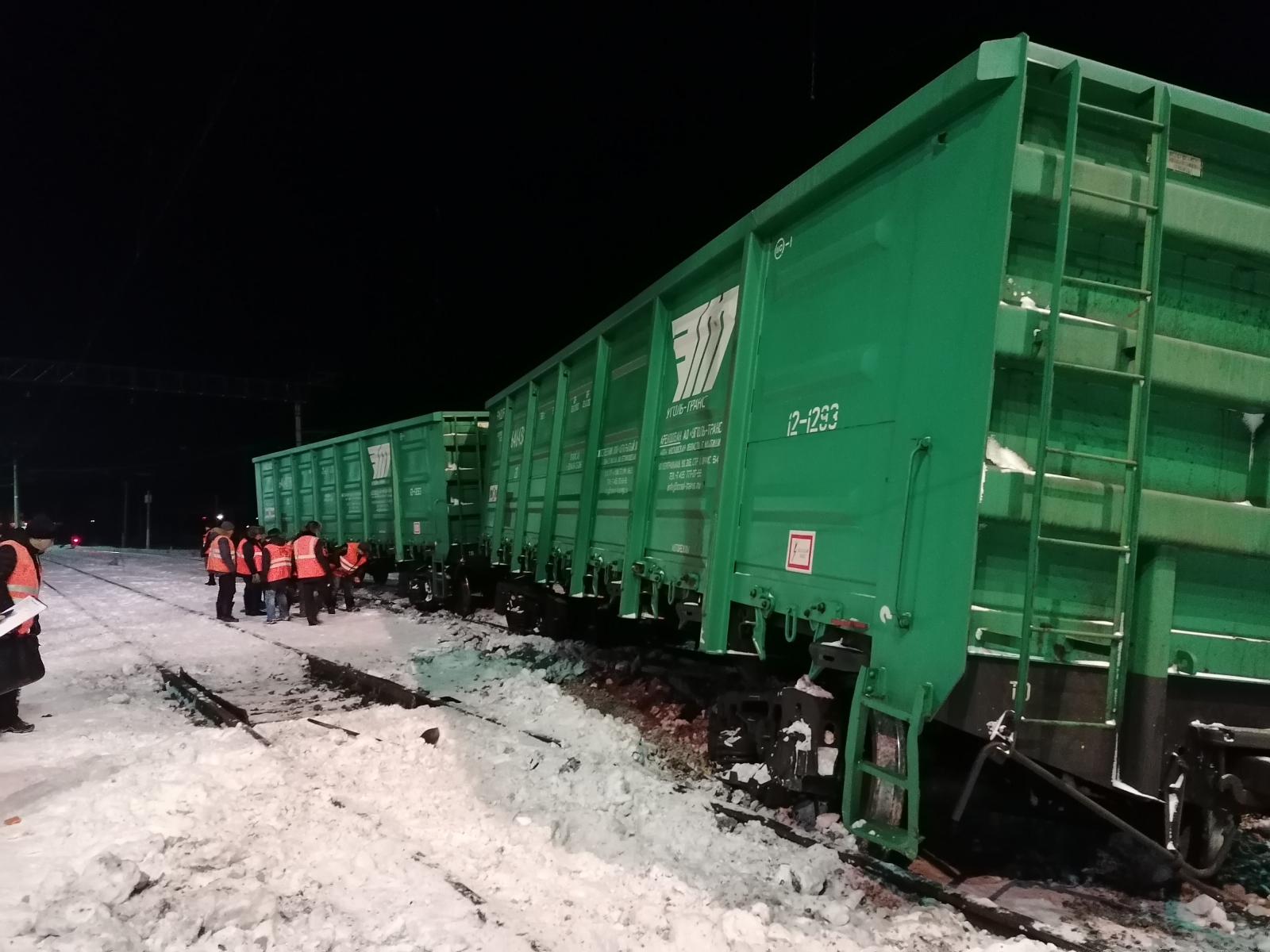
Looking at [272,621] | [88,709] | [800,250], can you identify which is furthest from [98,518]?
[800,250]

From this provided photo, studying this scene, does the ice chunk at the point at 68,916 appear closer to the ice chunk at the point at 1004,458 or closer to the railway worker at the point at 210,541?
the ice chunk at the point at 1004,458

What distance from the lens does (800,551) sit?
4.03 metres

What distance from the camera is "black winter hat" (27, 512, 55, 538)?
6.41m

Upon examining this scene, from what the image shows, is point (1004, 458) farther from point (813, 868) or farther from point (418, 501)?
point (418, 501)

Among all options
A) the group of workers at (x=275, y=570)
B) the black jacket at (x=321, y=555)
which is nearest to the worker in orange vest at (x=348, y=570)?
the group of workers at (x=275, y=570)

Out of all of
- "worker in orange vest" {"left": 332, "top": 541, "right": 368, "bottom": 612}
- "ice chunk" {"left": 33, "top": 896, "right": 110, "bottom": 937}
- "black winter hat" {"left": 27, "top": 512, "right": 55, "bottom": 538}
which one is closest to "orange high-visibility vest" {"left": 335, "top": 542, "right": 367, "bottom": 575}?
"worker in orange vest" {"left": 332, "top": 541, "right": 368, "bottom": 612}

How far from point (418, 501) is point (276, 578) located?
8.07 feet

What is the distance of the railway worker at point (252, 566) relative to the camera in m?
13.0

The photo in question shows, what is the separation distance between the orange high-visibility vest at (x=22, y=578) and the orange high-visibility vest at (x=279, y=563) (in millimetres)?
6334

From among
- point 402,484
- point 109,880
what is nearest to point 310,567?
point 402,484

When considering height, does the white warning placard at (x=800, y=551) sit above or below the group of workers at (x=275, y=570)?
above

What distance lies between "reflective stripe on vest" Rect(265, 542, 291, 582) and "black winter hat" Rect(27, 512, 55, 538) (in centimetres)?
602

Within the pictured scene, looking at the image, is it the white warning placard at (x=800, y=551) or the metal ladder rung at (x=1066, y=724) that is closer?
the metal ladder rung at (x=1066, y=724)

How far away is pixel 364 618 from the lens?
13211 mm
